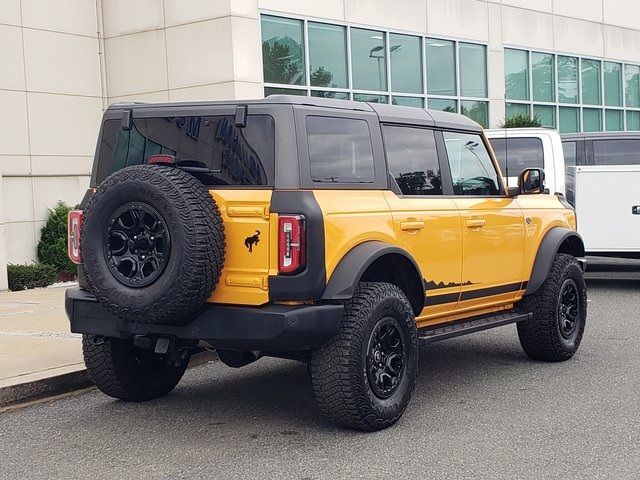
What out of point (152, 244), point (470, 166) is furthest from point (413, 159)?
point (152, 244)

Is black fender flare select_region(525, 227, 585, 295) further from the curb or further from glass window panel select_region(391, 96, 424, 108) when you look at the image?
glass window panel select_region(391, 96, 424, 108)

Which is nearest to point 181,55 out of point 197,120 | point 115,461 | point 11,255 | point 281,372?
point 11,255

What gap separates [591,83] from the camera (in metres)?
25.3

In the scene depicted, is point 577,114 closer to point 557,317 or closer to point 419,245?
point 557,317

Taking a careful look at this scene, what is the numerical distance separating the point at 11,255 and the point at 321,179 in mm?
11195

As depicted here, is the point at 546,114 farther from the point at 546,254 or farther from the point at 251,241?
the point at 251,241

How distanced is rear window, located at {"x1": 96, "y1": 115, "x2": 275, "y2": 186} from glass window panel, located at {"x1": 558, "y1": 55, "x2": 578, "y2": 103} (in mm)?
19742

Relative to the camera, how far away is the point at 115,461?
17.1 feet

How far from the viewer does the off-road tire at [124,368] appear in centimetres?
627

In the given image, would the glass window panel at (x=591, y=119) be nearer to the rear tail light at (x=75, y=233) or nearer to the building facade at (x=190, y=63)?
the building facade at (x=190, y=63)

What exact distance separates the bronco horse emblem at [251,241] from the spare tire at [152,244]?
0.47 ft

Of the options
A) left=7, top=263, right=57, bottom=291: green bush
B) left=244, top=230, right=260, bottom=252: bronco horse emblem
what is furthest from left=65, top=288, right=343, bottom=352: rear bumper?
left=7, top=263, right=57, bottom=291: green bush

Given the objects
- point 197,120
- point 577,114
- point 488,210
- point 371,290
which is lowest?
point 371,290

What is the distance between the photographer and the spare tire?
5180 millimetres
